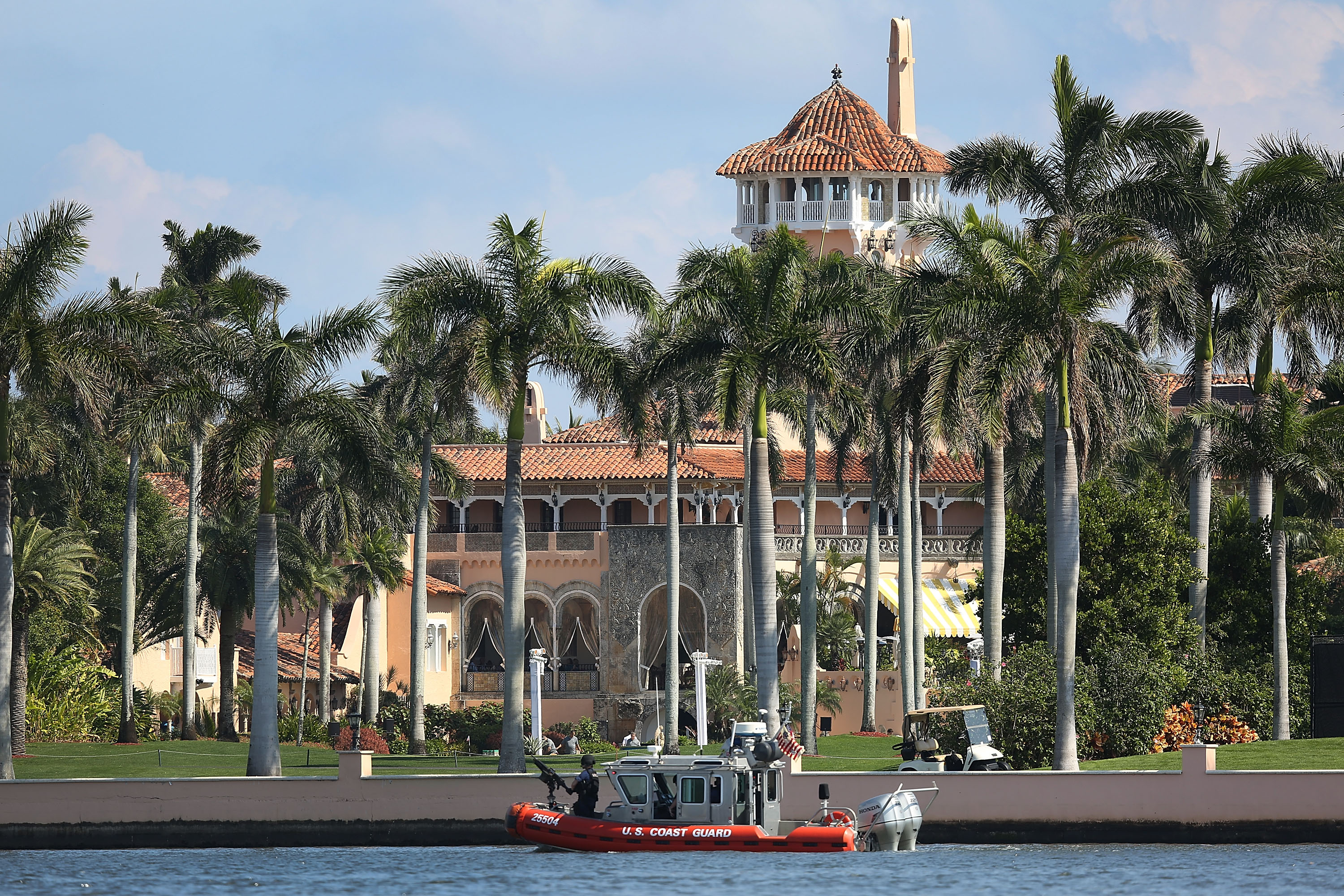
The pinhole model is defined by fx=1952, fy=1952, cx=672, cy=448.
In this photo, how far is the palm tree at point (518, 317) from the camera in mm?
38625

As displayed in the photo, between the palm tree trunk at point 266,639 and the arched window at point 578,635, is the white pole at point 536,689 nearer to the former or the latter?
the palm tree trunk at point 266,639

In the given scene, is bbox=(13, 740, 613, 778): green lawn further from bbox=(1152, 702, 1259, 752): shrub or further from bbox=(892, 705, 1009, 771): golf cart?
bbox=(1152, 702, 1259, 752): shrub

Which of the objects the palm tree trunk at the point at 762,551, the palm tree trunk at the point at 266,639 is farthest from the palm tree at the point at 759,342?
the palm tree trunk at the point at 266,639

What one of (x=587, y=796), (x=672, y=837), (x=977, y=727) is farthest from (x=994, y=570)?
(x=672, y=837)

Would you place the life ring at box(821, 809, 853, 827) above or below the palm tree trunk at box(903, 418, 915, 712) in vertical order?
below

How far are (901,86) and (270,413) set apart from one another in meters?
49.9

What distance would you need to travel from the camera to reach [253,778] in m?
34.3

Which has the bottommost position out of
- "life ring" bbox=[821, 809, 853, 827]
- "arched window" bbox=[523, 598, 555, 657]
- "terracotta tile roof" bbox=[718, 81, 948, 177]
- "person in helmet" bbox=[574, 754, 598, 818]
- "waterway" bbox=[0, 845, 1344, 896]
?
"waterway" bbox=[0, 845, 1344, 896]

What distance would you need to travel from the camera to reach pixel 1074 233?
38969 mm

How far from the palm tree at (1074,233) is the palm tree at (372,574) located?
85.2 ft

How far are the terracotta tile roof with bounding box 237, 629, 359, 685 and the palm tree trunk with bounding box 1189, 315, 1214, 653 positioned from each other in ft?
110

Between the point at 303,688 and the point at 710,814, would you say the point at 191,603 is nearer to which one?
the point at 303,688

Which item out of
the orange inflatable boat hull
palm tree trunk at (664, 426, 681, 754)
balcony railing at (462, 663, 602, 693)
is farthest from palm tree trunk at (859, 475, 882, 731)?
the orange inflatable boat hull

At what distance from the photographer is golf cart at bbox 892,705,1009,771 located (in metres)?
34.8
